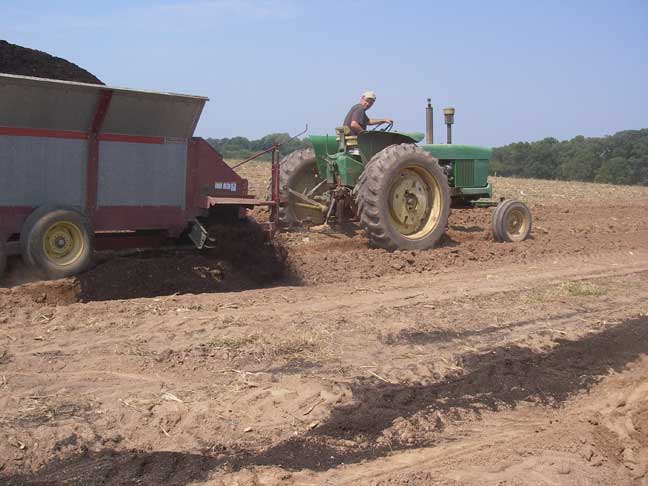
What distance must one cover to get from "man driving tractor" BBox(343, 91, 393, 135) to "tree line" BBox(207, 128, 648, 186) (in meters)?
46.4

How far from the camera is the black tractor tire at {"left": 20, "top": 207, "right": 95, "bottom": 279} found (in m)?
6.76

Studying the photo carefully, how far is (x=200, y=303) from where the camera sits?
Result: 6.64 meters

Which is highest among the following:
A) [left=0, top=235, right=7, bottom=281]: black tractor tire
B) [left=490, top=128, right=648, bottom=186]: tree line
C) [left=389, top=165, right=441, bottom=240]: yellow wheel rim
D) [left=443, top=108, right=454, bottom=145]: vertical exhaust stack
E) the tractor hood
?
[left=490, top=128, right=648, bottom=186]: tree line

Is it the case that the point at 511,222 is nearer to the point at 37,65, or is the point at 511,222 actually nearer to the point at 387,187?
the point at 387,187

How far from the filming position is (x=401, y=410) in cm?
440

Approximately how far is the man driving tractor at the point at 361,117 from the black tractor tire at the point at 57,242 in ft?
14.7

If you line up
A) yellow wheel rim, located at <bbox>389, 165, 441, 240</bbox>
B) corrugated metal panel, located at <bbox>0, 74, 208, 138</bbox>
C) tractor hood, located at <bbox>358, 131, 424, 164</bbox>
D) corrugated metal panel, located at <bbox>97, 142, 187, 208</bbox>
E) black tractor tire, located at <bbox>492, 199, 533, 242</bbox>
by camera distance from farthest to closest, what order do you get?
black tractor tire, located at <bbox>492, 199, 533, 242</bbox> < tractor hood, located at <bbox>358, 131, 424, 164</bbox> < yellow wheel rim, located at <bbox>389, 165, 441, 240</bbox> < corrugated metal panel, located at <bbox>97, 142, 187, 208</bbox> < corrugated metal panel, located at <bbox>0, 74, 208, 138</bbox>

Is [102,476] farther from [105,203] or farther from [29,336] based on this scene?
[105,203]

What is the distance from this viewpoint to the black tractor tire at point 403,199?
966 centimetres

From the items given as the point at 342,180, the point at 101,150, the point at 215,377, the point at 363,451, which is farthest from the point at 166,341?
the point at 342,180

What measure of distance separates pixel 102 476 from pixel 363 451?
1297mm

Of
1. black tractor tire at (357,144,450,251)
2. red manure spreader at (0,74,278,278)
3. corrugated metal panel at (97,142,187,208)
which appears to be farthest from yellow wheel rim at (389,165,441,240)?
corrugated metal panel at (97,142,187,208)

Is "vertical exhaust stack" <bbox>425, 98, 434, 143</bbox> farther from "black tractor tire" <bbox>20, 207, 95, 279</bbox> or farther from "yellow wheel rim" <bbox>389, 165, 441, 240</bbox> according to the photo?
"black tractor tire" <bbox>20, 207, 95, 279</bbox>

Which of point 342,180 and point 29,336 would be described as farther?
point 342,180
